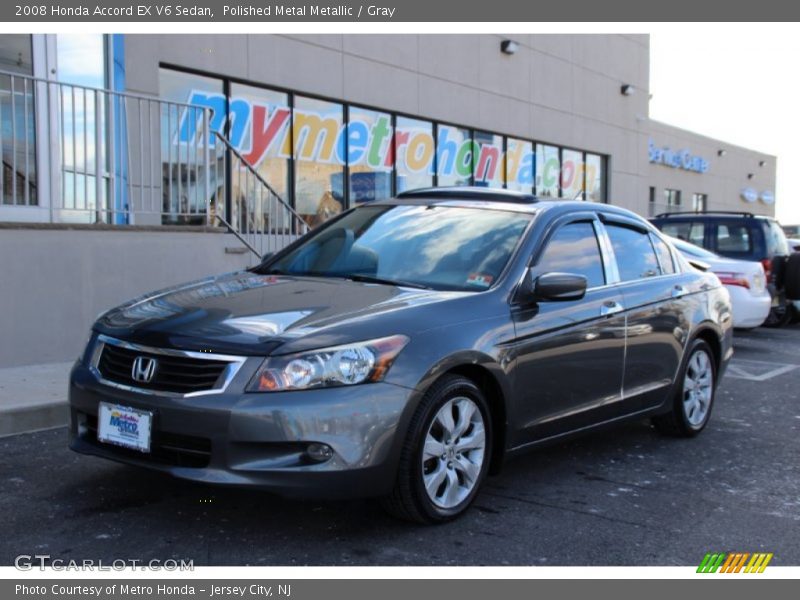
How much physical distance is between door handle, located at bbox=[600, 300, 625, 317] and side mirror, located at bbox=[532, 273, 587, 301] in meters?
0.60

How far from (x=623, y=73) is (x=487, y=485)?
1891cm

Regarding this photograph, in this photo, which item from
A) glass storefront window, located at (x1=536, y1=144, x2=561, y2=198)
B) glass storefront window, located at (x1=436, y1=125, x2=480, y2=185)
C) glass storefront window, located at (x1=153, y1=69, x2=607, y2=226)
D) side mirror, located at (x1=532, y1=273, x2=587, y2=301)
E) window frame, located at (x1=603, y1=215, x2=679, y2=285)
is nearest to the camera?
side mirror, located at (x1=532, y1=273, x2=587, y2=301)

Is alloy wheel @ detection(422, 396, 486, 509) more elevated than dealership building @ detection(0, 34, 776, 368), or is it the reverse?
dealership building @ detection(0, 34, 776, 368)

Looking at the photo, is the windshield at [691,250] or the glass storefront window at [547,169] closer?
the windshield at [691,250]

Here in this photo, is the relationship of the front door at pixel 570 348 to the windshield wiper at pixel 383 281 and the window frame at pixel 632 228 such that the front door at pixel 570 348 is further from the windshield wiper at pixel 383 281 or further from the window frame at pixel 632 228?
the windshield wiper at pixel 383 281

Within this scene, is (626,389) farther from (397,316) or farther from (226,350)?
(226,350)

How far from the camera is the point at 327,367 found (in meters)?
3.91

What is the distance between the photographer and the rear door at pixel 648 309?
18.7 ft

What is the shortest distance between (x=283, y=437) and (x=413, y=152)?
42.0 ft

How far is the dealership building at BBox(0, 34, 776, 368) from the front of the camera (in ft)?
26.7

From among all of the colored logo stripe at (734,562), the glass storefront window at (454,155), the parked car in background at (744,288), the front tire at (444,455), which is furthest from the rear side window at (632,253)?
the glass storefront window at (454,155)

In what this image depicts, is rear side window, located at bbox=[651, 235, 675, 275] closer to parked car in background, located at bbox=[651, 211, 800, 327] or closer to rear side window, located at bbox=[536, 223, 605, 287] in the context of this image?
rear side window, located at bbox=[536, 223, 605, 287]

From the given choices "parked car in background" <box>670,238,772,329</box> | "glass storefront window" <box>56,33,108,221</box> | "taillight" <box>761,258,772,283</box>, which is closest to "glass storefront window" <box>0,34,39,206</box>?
"glass storefront window" <box>56,33,108,221</box>

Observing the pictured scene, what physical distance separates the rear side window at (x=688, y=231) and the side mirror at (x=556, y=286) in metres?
9.33
